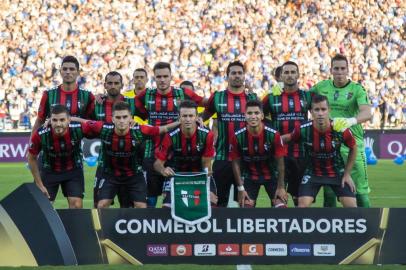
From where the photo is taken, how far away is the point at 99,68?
92.3ft

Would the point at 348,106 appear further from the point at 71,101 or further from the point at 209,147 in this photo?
the point at 71,101

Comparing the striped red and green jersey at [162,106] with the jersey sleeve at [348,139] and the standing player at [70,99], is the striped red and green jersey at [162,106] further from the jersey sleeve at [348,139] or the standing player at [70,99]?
the jersey sleeve at [348,139]

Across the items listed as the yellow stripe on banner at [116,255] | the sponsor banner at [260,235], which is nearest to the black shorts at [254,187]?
the sponsor banner at [260,235]

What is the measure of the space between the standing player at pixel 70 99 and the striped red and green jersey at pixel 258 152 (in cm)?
170

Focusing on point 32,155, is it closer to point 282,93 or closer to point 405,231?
point 282,93

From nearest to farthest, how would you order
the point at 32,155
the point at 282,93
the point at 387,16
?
the point at 32,155, the point at 282,93, the point at 387,16

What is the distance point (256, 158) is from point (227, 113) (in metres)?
0.76

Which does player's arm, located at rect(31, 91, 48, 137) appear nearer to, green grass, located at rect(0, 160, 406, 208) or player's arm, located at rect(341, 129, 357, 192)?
player's arm, located at rect(341, 129, 357, 192)

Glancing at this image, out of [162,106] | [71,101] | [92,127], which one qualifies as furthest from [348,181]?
[71,101]

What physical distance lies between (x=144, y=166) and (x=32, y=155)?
1512 mm

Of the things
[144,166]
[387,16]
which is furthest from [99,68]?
[144,166]

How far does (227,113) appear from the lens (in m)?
9.88

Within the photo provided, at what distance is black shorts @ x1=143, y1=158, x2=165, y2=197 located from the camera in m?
10.0

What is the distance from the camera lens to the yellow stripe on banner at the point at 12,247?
308 inches
